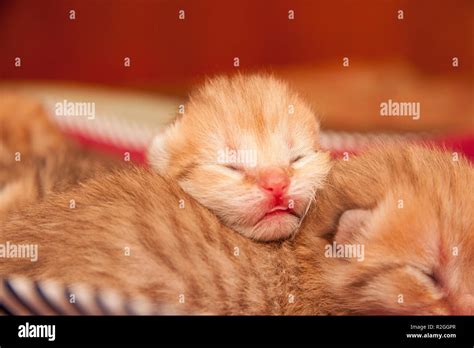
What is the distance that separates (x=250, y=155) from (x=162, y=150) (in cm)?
19

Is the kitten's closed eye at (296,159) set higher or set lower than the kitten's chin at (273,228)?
A: higher

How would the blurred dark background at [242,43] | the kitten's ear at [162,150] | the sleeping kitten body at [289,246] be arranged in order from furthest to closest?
1. the blurred dark background at [242,43]
2. the kitten's ear at [162,150]
3. the sleeping kitten body at [289,246]

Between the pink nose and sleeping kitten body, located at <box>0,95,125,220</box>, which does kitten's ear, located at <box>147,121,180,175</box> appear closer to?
sleeping kitten body, located at <box>0,95,125,220</box>

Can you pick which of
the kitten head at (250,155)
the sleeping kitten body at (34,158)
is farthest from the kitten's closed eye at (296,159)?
the sleeping kitten body at (34,158)

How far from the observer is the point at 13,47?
1248mm

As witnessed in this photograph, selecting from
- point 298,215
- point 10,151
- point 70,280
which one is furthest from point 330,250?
point 10,151

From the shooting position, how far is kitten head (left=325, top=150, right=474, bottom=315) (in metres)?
0.95

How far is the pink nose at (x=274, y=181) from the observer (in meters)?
0.98

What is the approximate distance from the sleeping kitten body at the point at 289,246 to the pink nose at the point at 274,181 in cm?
8

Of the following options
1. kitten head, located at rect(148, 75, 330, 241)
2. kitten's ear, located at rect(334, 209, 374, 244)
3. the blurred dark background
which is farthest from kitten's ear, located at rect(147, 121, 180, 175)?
kitten's ear, located at rect(334, 209, 374, 244)

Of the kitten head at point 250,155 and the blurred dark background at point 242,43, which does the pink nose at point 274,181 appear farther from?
the blurred dark background at point 242,43

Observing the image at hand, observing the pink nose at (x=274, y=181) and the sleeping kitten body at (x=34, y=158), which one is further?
the sleeping kitten body at (x=34, y=158)

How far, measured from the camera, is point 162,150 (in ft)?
3.68
